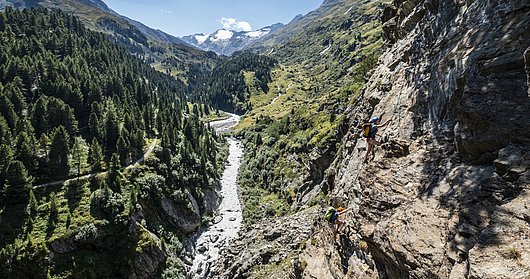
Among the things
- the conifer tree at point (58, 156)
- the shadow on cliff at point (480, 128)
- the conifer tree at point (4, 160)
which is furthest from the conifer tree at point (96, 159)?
the shadow on cliff at point (480, 128)

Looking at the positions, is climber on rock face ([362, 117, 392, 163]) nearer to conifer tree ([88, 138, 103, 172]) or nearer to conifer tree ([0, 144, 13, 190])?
conifer tree ([0, 144, 13, 190])

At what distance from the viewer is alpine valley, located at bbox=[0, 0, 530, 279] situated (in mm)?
12953

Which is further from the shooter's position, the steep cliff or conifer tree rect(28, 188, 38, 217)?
conifer tree rect(28, 188, 38, 217)

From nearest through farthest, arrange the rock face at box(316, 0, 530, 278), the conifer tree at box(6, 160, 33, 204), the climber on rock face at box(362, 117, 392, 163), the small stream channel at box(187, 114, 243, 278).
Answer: the rock face at box(316, 0, 530, 278) → the climber on rock face at box(362, 117, 392, 163) → the conifer tree at box(6, 160, 33, 204) → the small stream channel at box(187, 114, 243, 278)

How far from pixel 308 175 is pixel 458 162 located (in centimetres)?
5460

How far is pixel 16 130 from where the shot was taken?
7469cm

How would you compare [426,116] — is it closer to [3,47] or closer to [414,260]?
[414,260]

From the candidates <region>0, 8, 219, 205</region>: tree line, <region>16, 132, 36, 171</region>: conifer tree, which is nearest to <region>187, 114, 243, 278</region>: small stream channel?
<region>0, 8, 219, 205</region>: tree line

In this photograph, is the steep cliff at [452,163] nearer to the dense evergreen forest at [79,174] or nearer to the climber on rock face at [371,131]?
the climber on rock face at [371,131]

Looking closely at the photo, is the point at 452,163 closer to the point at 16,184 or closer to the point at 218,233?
the point at 218,233

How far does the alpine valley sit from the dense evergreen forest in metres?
0.31

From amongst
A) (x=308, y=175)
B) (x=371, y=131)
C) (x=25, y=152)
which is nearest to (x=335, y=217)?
(x=371, y=131)

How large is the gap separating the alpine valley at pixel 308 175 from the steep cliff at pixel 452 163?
0.21 ft

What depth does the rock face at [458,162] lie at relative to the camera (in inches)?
445
